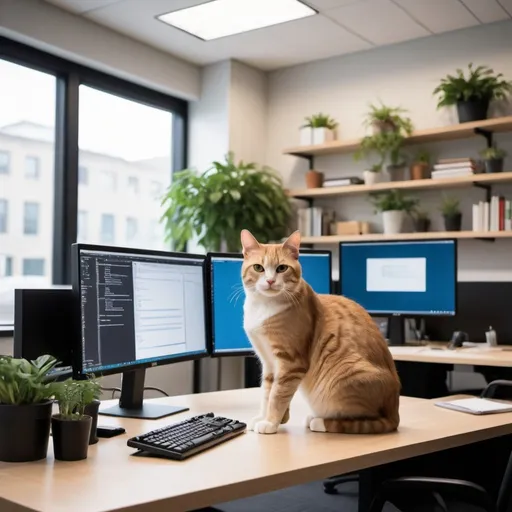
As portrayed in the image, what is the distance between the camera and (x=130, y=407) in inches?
81.3

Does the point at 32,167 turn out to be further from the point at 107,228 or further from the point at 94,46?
the point at 94,46

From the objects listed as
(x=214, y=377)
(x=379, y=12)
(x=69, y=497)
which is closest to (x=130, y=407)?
(x=69, y=497)

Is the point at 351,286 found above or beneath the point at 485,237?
beneath

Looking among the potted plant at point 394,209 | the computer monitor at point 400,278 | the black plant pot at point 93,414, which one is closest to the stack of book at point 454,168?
the potted plant at point 394,209

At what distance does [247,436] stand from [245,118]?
12.5 ft

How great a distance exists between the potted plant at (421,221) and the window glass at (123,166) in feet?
5.91

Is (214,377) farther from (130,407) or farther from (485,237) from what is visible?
(130,407)

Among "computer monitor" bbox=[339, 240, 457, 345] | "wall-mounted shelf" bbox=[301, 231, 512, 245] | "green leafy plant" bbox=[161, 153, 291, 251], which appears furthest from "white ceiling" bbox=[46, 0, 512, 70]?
"computer monitor" bbox=[339, 240, 457, 345]

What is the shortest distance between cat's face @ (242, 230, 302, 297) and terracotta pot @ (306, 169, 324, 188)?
3146mm

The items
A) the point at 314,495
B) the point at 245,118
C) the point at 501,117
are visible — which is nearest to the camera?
the point at 314,495

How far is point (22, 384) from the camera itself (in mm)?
1464

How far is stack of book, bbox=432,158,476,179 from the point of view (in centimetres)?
431

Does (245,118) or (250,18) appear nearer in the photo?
(250,18)

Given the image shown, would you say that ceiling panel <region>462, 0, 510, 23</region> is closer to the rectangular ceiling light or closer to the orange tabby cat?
the rectangular ceiling light
